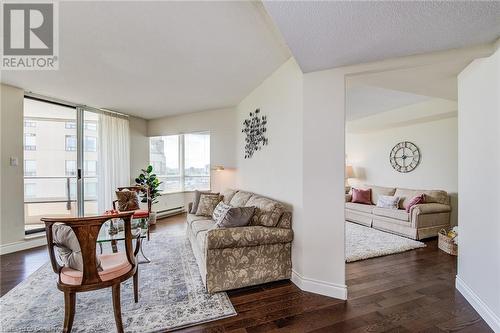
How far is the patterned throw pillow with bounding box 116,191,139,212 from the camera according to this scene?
3.94 metres

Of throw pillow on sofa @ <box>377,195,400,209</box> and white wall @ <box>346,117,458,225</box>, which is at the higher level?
white wall @ <box>346,117,458,225</box>

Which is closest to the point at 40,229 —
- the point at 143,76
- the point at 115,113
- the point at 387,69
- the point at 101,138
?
the point at 101,138

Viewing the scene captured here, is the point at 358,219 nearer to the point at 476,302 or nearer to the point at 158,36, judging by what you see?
the point at 476,302

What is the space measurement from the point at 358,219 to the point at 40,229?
6253 mm

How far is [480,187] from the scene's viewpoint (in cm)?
201

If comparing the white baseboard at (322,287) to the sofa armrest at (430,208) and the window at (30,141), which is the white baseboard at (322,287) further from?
the window at (30,141)

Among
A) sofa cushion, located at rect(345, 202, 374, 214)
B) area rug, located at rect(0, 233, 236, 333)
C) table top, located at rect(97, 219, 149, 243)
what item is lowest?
area rug, located at rect(0, 233, 236, 333)

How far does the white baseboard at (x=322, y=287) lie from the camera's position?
2.24m

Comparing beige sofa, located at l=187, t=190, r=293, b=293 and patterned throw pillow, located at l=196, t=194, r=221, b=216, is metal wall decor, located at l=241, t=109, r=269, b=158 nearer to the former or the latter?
patterned throw pillow, located at l=196, t=194, r=221, b=216

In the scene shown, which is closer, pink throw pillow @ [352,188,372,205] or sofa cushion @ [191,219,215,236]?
sofa cushion @ [191,219,215,236]

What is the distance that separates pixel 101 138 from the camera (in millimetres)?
4758

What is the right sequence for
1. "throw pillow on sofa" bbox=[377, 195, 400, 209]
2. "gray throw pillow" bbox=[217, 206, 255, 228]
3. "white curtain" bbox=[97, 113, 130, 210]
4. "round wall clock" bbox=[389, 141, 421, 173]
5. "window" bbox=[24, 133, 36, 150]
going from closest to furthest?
"gray throw pillow" bbox=[217, 206, 255, 228] < "window" bbox=[24, 133, 36, 150] < "throw pillow on sofa" bbox=[377, 195, 400, 209] < "white curtain" bbox=[97, 113, 130, 210] < "round wall clock" bbox=[389, 141, 421, 173]

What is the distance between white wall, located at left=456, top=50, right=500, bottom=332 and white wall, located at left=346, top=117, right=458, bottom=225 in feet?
8.65

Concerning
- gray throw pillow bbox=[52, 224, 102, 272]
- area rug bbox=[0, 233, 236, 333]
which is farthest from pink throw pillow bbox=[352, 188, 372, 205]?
gray throw pillow bbox=[52, 224, 102, 272]
